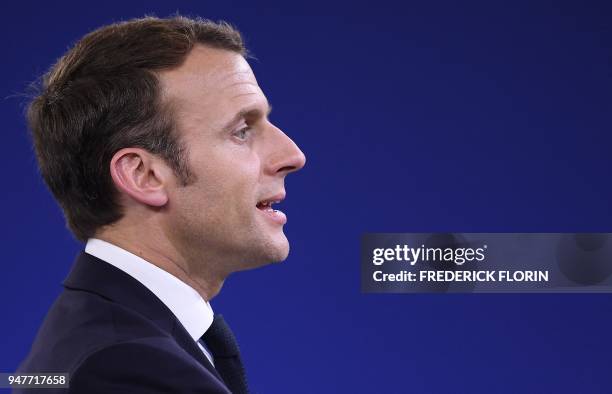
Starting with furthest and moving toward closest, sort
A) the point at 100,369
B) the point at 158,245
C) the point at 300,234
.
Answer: the point at 300,234 → the point at 158,245 → the point at 100,369

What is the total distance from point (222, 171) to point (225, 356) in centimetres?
20

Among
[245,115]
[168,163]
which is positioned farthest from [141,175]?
[245,115]

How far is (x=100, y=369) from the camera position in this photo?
2.24 ft

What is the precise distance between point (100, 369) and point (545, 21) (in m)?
1.97

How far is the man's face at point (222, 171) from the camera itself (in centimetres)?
92

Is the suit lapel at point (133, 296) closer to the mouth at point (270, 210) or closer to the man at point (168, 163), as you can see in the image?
the man at point (168, 163)

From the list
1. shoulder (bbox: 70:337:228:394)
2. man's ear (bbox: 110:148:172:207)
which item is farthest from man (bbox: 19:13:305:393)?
shoulder (bbox: 70:337:228:394)

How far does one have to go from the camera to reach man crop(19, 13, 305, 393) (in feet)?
2.97

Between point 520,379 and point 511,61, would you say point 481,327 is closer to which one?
point 520,379

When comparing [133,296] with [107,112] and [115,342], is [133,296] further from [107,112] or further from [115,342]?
[107,112]

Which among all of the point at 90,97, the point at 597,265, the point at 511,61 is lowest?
the point at 90,97

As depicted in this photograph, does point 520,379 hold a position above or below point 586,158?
below

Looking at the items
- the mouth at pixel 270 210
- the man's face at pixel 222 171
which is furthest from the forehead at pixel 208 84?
the mouth at pixel 270 210

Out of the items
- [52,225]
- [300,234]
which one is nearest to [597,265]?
[300,234]
